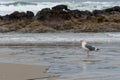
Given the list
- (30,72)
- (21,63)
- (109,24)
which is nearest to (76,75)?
(30,72)

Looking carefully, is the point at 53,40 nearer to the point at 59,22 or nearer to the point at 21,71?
the point at 59,22

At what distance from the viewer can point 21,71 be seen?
400 inches

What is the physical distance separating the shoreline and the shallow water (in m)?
4.43

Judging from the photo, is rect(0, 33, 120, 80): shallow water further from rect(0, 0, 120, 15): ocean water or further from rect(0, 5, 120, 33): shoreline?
rect(0, 0, 120, 15): ocean water

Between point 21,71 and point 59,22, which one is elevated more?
point 21,71

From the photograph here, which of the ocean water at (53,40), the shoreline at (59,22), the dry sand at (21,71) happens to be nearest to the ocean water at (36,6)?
the shoreline at (59,22)

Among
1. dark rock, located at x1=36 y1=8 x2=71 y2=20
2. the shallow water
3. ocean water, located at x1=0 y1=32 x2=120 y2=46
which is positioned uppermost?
dark rock, located at x1=36 y1=8 x2=71 y2=20

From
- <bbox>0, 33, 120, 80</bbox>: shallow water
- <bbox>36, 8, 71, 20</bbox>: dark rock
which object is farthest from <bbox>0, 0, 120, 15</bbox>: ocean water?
<bbox>0, 33, 120, 80</bbox>: shallow water

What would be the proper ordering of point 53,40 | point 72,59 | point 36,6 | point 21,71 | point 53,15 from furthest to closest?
point 36,6 → point 53,15 → point 53,40 → point 72,59 → point 21,71

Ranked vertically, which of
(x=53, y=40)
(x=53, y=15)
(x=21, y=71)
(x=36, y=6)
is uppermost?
(x=53, y=15)

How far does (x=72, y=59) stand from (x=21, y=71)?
2.76 m

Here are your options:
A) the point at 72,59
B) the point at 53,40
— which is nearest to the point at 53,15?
the point at 53,40

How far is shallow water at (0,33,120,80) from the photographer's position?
9898 mm

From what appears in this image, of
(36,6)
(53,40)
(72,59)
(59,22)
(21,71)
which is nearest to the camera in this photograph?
(21,71)
